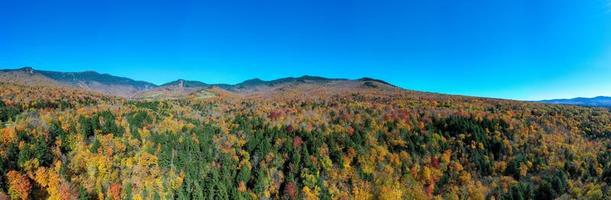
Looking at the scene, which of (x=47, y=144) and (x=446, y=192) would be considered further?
(x=446, y=192)

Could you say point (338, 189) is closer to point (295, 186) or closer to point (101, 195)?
point (295, 186)

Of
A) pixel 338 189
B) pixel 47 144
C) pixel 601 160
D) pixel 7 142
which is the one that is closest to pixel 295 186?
pixel 338 189

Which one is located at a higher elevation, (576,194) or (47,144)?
(47,144)

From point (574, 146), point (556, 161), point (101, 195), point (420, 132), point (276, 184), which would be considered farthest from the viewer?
point (420, 132)

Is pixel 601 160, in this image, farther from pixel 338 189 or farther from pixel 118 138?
pixel 118 138

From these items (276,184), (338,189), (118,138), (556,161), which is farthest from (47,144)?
(556,161)

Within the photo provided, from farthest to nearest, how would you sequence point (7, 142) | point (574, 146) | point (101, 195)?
point (574, 146) < point (7, 142) < point (101, 195)
